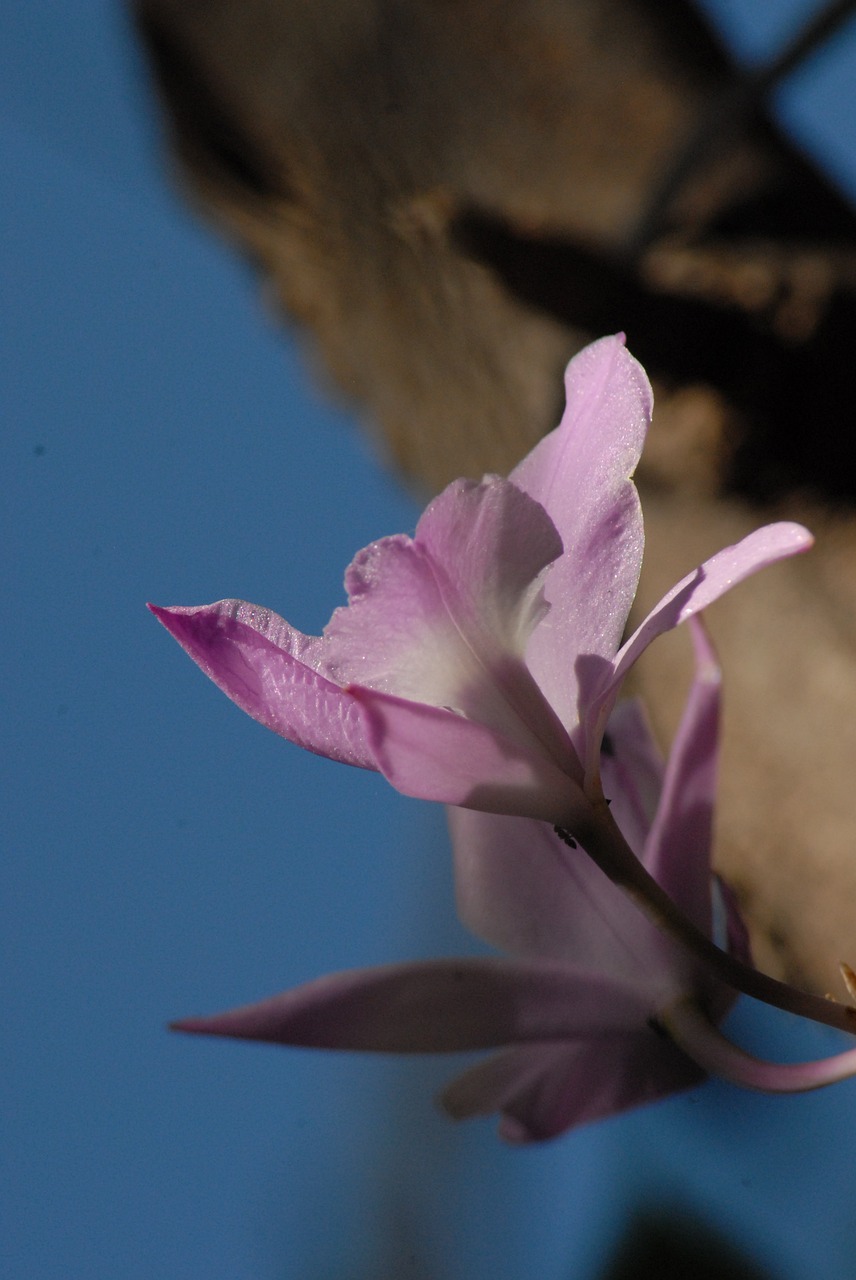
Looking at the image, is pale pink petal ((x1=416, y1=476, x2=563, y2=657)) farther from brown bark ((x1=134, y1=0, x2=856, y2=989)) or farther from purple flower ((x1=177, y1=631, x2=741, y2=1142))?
brown bark ((x1=134, y1=0, x2=856, y2=989))

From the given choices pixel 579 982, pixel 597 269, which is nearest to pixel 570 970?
pixel 579 982

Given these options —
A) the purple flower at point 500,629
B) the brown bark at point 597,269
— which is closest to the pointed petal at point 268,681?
the purple flower at point 500,629

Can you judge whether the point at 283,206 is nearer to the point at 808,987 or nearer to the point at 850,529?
the point at 850,529

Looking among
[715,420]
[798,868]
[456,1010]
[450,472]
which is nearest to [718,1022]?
[456,1010]

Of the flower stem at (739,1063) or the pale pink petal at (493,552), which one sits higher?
the pale pink petal at (493,552)

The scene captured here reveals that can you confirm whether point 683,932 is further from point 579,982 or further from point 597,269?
point 597,269

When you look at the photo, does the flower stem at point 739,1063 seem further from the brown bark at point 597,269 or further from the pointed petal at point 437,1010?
the brown bark at point 597,269

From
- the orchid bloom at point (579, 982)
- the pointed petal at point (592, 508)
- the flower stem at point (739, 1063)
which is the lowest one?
the flower stem at point (739, 1063)
